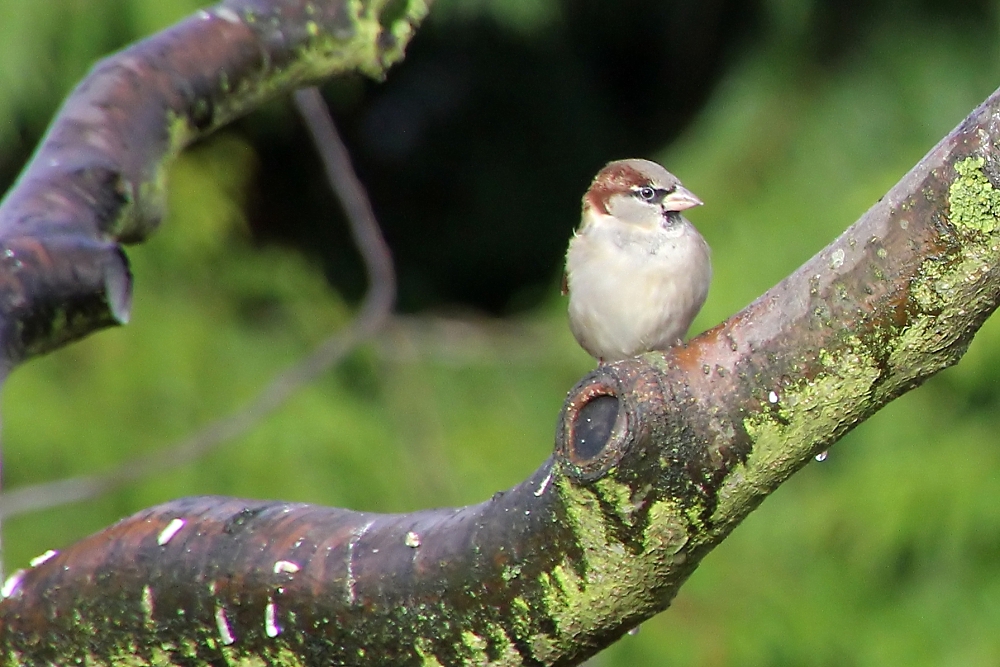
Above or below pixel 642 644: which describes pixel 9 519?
above

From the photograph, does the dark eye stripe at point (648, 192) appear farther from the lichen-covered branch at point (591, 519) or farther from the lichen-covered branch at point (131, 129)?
the lichen-covered branch at point (591, 519)

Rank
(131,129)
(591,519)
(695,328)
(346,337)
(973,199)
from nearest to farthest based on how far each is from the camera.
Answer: (973,199) → (591,519) → (131,129) → (346,337) → (695,328)

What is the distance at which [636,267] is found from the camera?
1.90 metres

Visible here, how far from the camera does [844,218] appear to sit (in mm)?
3047

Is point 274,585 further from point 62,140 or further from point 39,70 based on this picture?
point 39,70

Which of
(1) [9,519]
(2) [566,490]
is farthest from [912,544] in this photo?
(2) [566,490]

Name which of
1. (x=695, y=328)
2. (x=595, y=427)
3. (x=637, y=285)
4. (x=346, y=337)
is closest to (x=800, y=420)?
(x=595, y=427)

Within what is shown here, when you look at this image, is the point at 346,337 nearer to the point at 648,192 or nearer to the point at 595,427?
the point at 648,192

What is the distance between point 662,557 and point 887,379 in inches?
8.3

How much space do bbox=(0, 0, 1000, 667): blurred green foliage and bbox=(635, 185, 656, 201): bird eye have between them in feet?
3.42

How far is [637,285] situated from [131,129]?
664 millimetres

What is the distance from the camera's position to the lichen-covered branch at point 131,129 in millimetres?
1525

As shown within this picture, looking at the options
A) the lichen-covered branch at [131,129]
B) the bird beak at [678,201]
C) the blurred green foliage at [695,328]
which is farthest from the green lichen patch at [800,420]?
the blurred green foliage at [695,328]

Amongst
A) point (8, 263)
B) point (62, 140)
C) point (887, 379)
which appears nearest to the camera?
point (887, 379)
